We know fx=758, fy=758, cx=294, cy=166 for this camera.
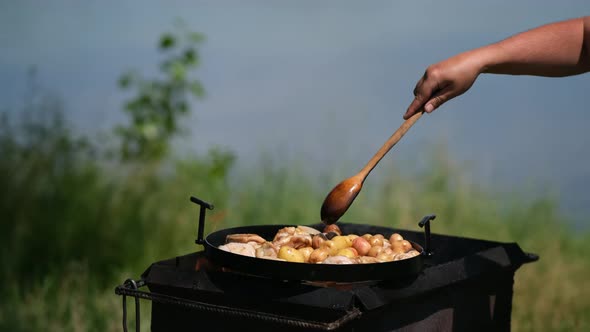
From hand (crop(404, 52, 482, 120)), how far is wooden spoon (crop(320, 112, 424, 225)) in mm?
48

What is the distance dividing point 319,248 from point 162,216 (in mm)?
3278

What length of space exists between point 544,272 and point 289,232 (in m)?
3.27

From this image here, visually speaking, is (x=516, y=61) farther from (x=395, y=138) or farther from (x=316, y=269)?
(x=316, y=269)

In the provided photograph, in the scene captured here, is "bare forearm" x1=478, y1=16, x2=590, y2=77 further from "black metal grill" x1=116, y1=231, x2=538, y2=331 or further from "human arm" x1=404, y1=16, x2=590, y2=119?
"black metal grill" x1=116, y1=231, x2=538, y2=331

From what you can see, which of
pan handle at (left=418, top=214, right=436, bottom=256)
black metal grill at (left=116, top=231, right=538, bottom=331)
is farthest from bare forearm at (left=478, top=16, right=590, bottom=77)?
black metal grill at (left=116, top=231, right=538, bottom=331)

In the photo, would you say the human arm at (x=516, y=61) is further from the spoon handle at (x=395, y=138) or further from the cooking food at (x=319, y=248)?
the cooking food at (x=319, y=248)

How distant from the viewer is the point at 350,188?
2.87 metres

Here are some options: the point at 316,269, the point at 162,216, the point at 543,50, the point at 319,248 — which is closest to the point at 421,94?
the point at 543,50

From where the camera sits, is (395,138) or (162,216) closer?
(395,138)

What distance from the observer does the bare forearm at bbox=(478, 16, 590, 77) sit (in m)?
2.95

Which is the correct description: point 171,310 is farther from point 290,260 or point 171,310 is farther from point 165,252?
point 165,252

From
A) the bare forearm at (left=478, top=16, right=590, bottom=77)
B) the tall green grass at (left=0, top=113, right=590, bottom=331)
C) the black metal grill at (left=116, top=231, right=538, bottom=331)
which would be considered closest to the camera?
the black metal grill at (left=116, top=231, right=538, bottom=331)

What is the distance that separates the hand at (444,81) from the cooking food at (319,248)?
0.50 meters

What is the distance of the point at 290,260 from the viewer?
263cm
